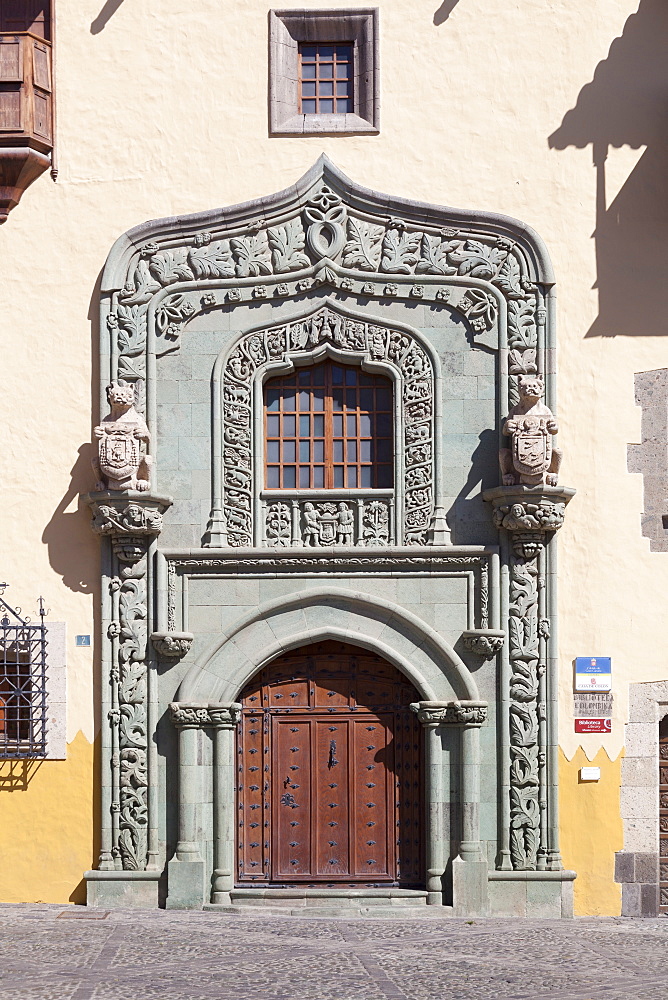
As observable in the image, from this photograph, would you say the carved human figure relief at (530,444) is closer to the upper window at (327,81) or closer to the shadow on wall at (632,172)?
the shadow on wall at (632,172)

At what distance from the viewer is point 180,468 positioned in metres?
14.6

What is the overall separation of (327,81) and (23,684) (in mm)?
6836

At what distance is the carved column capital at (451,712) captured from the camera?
1417 cm

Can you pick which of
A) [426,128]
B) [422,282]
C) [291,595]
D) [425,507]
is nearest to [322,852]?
[291,595]

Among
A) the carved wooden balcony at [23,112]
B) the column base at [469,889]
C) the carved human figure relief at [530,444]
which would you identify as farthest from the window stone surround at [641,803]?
the carved wooden balcony at [23,112]

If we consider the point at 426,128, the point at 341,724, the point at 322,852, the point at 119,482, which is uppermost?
the point at 426,128

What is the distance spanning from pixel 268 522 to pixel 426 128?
427cm

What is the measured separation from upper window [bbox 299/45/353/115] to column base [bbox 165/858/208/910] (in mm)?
7615

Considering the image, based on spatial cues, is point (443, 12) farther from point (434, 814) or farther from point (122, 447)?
point (434, 814)

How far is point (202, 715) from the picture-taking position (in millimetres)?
14227

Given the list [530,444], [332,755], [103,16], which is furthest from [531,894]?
[103,16]

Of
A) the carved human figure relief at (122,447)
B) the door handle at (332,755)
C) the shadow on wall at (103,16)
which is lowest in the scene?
the door handle at (332,755)

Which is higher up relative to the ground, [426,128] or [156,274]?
[426,128]

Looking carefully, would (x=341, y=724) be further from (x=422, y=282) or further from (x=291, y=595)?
(x=422, y=282)
